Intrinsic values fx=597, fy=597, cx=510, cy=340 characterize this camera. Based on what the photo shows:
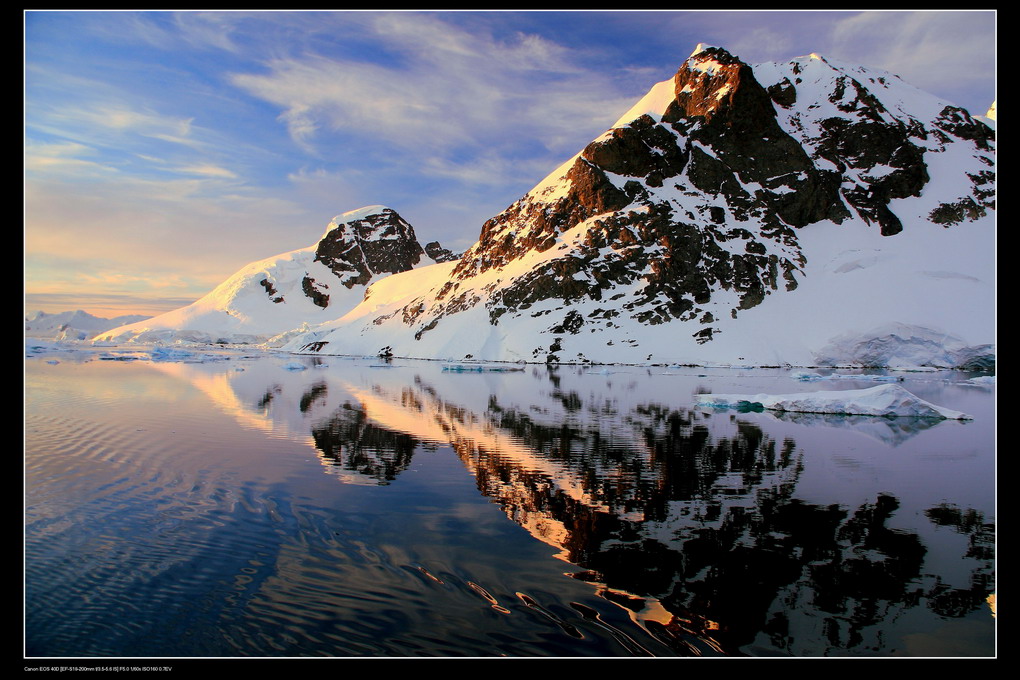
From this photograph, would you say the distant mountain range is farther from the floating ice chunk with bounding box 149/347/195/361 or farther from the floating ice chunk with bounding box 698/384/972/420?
the floating ice chunk with bounding box 698/384/972/420

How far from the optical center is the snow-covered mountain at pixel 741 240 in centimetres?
8419

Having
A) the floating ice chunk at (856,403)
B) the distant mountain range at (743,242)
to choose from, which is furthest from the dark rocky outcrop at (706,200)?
the floating ice chunk at (856,403)

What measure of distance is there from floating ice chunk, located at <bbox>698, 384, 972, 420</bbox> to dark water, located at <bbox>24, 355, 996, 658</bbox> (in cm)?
598

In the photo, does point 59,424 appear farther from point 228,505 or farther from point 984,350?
point 984,350

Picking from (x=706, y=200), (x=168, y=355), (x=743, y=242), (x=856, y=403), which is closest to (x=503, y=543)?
(x=856, y=403)

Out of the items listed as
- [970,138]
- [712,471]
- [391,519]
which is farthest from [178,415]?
[970,138]

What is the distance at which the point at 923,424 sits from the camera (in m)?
25.4

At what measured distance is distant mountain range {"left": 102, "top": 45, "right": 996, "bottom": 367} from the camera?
83312mm

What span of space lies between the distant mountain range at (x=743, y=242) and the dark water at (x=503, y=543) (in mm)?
67018

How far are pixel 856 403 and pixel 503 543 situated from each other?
24.5 meters

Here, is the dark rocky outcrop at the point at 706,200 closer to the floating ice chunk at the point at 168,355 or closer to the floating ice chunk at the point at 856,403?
the floating ice chunk at the point at 168,355

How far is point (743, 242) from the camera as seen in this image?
10012 centimetres

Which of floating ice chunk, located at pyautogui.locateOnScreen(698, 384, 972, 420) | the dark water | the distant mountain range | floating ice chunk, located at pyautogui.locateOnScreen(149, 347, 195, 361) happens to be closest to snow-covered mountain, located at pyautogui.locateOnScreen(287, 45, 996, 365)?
the distant mountain range
